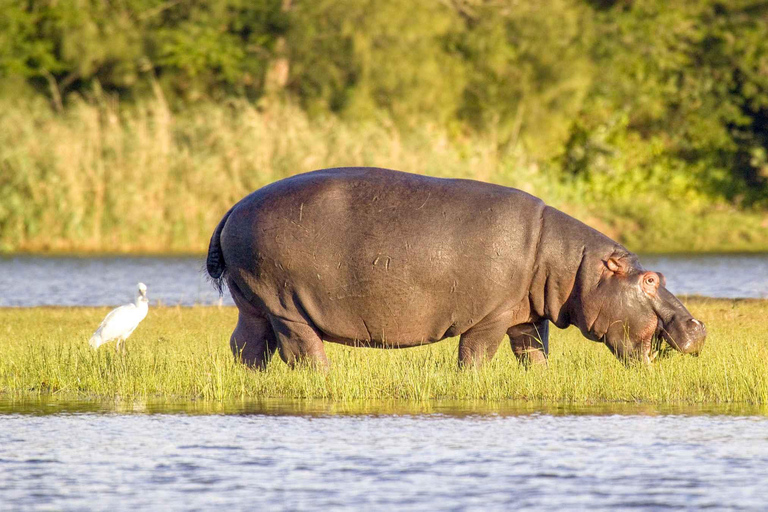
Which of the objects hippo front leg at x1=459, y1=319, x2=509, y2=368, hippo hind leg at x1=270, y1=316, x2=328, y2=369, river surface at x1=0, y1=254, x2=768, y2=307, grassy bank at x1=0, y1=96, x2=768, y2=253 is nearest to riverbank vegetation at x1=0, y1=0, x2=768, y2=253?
grassy bank at x1=0, y1=96, x2=768, y2=253

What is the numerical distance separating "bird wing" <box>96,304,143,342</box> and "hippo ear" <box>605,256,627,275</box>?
13.5 ft

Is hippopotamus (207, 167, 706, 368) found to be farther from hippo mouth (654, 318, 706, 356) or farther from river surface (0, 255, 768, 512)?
river surface (0, 255, 768, 512)

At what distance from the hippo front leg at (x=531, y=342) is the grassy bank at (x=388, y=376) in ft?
0.41

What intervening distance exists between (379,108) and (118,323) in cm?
2423

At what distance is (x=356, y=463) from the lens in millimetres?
7281

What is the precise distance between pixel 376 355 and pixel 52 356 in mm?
2347

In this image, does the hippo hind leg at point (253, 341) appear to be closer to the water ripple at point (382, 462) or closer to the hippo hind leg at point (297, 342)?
the hippo hind leg at point (297, 342)

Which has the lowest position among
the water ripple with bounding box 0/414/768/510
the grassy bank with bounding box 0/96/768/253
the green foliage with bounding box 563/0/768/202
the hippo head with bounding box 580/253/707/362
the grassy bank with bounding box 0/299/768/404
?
the water ripple with bounding box 0/414/768/510

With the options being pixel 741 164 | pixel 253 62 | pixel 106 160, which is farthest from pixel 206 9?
pixel 741 164

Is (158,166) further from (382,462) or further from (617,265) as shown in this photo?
(382,462)

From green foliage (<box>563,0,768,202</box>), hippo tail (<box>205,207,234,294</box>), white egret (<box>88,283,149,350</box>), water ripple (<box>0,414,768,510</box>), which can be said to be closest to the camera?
water ripple (<box>0,414,768,510</box>)

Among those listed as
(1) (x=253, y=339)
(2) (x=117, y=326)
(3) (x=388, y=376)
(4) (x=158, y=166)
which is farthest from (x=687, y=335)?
(4) (x=158, y=166)

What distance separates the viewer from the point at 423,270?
9438 mm

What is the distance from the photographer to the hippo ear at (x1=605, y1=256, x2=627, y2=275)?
31.6ft
